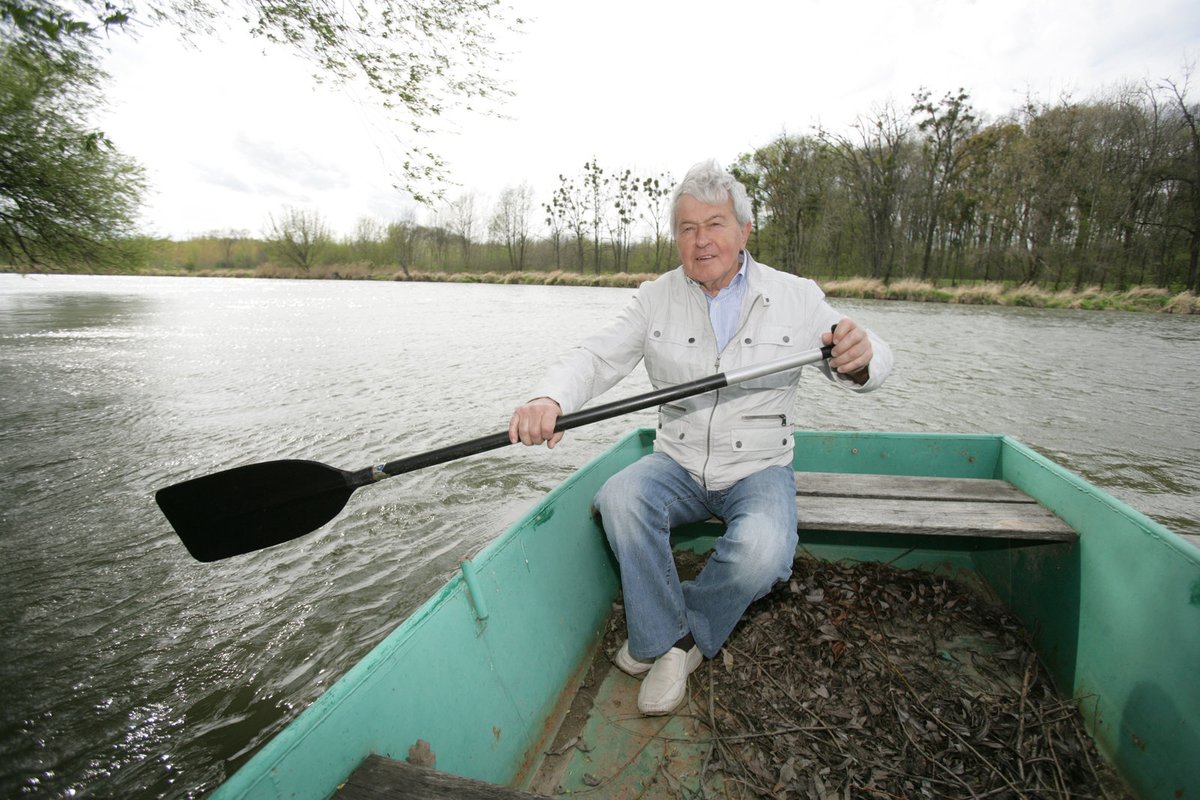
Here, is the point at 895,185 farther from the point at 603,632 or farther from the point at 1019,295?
the point at 603,632

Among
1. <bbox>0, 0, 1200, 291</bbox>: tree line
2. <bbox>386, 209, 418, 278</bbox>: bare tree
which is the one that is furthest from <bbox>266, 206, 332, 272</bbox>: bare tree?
<bbox>0, 0, 1200, 291</bbox>: tree line

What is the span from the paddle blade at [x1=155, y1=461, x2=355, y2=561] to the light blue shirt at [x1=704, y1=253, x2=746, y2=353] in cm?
154

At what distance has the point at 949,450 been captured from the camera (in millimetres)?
2785

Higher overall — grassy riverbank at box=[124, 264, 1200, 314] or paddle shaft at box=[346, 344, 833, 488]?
grassy riverbank at box=[124, 264, 1200, 314]

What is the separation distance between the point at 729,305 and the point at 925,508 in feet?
3.66

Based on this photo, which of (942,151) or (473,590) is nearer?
(473,590)

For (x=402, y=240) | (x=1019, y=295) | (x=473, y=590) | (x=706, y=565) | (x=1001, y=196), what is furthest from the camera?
(x=402, y=240)

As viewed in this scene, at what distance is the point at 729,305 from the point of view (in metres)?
2.22

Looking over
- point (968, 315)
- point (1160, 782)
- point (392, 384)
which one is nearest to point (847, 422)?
point (1160, 782)

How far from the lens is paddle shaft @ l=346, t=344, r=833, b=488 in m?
1.80

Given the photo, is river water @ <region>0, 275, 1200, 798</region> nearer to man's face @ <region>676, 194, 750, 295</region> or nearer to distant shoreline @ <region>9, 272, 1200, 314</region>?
man's face @ <region>676, 194, 750, 295</region>

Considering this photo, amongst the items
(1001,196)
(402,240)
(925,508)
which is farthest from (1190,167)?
(402,240)

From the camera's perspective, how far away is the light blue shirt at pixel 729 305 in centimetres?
219

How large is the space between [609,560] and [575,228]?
4787cm
